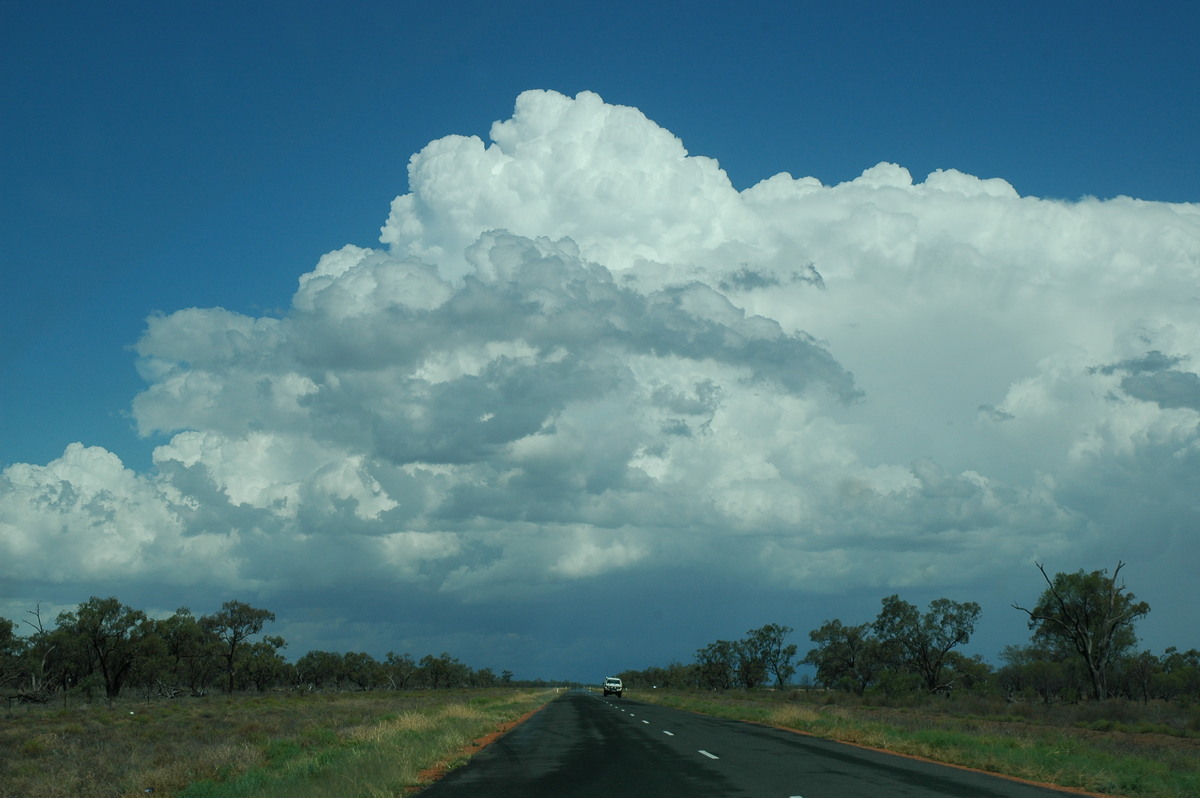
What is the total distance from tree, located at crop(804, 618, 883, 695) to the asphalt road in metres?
72.6

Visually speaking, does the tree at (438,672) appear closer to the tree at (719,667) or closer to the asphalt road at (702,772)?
the tree at (719,667)

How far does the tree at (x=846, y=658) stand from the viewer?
317 feet

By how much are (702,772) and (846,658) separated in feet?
307

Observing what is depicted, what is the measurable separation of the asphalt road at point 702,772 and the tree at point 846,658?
72643 millimetres

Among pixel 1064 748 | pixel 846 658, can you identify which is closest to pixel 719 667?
pixel 846 658

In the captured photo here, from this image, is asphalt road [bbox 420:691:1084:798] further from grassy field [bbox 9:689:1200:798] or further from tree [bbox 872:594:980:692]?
tree [bbox 872:594:980:692]

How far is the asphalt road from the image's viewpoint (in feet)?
49.0

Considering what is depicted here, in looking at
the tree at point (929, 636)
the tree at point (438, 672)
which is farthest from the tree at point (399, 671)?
the tree at point (929, 636)

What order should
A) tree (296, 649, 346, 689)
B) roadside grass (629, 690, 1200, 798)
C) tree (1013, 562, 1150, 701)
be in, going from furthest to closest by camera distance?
tree (296, 649, 346, 689), tree (1013, 562, 1150, 701), roadside grass (629, 690, 1200, 798)

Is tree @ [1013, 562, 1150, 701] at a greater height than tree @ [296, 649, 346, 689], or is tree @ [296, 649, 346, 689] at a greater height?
tree @ [1013, 562, 1150, 701]

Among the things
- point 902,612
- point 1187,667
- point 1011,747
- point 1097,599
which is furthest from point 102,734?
point 1187,667

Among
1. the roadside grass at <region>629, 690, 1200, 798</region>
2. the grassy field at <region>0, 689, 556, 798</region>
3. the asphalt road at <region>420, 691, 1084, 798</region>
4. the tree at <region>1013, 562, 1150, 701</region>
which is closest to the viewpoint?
the asphalt road at <region>420, 691, 1084, 798</region>

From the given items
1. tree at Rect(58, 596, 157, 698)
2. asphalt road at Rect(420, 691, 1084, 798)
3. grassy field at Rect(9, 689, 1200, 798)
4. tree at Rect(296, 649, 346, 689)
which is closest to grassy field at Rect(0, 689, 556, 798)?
grassy field at Rect(9, 689, 1200, 798)

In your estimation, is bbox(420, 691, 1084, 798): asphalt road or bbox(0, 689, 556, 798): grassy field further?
bbox(0, 689, 556, 798): grassy field
